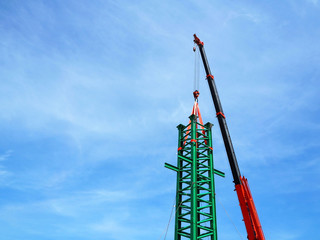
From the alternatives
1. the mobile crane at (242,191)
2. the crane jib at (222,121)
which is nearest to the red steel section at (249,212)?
the mobile crane at (242,191)

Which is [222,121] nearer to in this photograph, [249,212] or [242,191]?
[242,191]

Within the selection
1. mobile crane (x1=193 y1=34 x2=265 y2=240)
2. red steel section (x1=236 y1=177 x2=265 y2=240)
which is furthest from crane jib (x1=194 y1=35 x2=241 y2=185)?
red steel section (x1=236 y1=177 x2=265 y2=240)

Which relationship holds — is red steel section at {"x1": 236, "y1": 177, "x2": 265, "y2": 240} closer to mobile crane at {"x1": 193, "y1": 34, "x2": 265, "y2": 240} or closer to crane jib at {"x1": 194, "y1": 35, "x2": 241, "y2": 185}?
mobile crane at {"x1": 193, "y1": 34, "x2": 265, "y2": 240}

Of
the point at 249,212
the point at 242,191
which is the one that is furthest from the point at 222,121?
the point at 249,212

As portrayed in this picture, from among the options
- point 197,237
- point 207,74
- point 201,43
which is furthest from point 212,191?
point 201,43

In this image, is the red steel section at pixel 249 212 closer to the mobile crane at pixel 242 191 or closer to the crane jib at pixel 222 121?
the mobile crane at pixel 242 191

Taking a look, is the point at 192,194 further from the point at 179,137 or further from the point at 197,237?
the point at 179,137

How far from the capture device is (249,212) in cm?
2605

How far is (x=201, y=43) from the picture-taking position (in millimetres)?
39094

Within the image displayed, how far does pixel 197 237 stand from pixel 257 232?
5726mm

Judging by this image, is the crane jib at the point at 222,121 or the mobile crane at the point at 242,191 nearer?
the mobile crane at the point at 242,191

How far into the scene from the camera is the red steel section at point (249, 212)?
25312 mm

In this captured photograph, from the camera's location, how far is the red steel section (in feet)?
83.0

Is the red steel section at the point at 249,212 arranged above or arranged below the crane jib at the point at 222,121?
below
